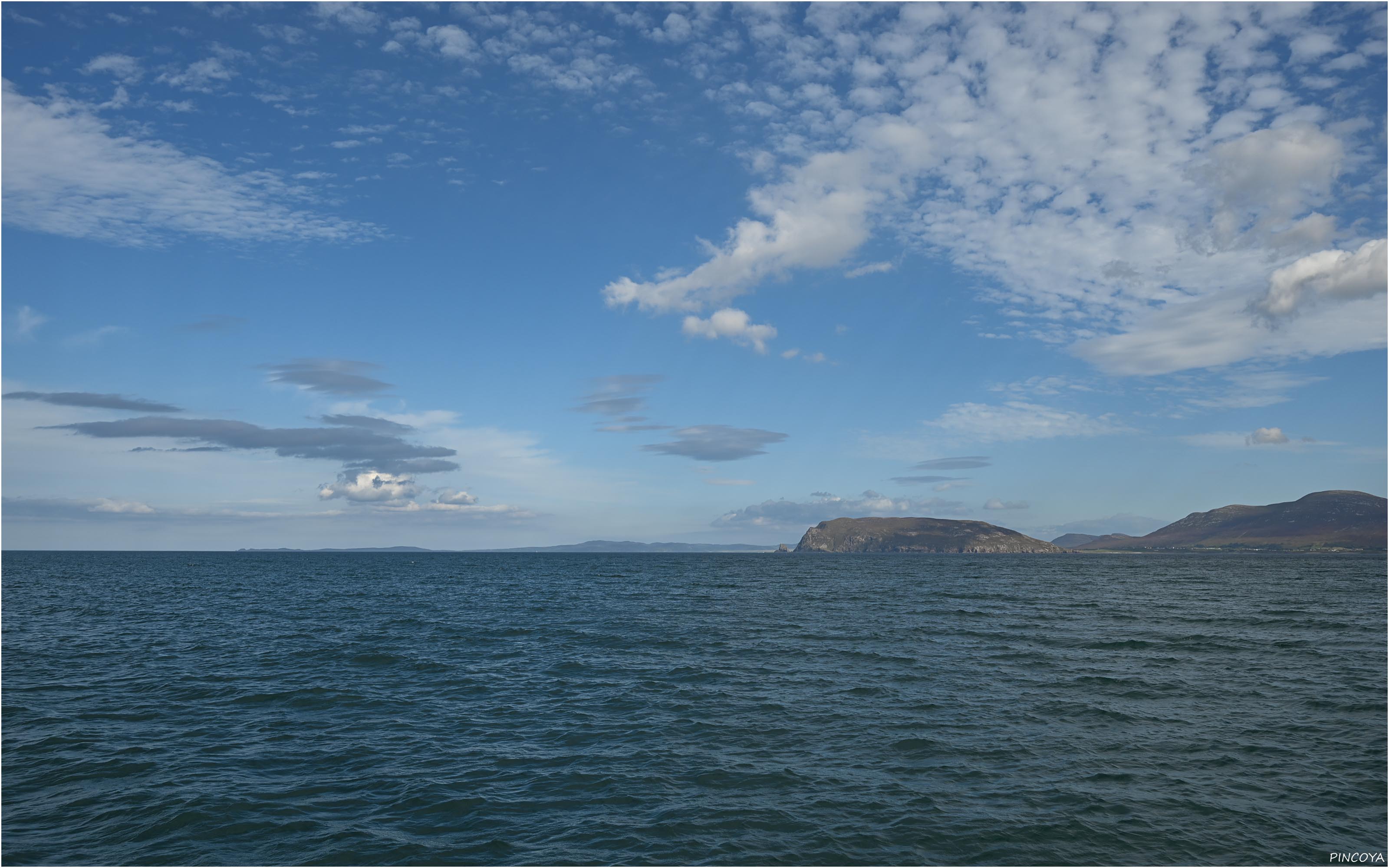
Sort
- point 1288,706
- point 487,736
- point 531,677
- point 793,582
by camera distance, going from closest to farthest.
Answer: point 487,736 < point 1288,706 < point 531,677 < point 793,582

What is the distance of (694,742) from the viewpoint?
25.4m

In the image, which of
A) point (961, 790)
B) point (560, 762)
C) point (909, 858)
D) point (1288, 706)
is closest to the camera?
point (909, 858)

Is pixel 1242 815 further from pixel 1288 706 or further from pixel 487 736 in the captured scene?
pixel 487 736

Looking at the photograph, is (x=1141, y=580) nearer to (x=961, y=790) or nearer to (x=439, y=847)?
(x=961, y=790)

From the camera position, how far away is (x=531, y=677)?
120 ft

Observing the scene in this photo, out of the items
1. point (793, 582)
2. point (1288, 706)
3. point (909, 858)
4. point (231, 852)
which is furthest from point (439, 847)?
point (793, 582)

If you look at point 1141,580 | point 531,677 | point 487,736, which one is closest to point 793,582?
point 1141,580

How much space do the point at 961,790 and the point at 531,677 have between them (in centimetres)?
2315

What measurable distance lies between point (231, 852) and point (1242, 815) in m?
26.9

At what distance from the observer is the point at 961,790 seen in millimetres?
20812

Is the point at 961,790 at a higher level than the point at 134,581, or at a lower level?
higher

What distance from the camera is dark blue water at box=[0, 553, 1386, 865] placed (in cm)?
1794

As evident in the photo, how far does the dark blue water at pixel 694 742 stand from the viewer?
706 inches

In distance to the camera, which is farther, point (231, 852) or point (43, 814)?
point (43, 814)
